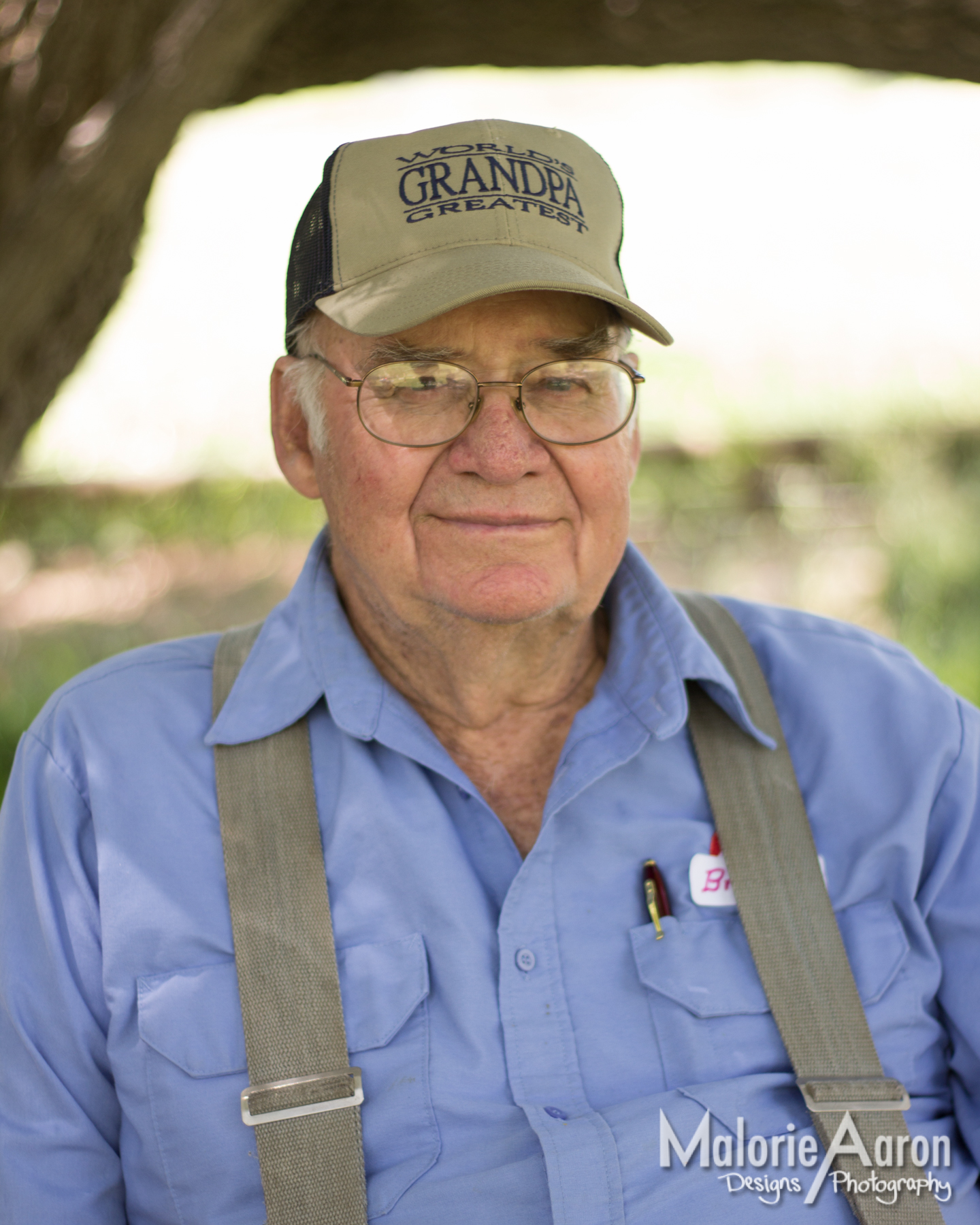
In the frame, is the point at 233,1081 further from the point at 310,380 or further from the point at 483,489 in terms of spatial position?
the point at 310,380

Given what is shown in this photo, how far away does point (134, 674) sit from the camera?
167 centimetres

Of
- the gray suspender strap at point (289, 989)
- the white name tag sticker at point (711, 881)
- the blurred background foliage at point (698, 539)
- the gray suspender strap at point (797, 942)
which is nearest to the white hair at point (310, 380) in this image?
the gray suspender strap at point (289, 989)

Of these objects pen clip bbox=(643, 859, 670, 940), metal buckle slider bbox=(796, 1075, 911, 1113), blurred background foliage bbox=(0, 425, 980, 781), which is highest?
blurred background foliage bbox=(0, 425, 980, 781)

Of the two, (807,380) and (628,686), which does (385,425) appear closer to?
(628,686)

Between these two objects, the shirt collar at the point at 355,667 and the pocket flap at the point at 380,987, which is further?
the shirt collar at the point at 355,667

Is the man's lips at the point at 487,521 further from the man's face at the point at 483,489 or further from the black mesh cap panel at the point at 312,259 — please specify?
the black mesh cap panel at the point at 312,259

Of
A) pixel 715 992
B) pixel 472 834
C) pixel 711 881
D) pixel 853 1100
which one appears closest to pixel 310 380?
pixel 472 834

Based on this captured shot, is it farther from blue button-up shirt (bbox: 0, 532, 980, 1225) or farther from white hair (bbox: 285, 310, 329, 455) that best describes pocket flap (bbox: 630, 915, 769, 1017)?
white hair (bbox: 285, 310, 329, 455)

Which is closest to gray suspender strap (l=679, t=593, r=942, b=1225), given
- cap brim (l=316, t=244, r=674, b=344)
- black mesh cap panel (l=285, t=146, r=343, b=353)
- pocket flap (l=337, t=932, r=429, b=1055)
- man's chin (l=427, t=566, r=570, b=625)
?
man's chin (l=427, t=566, r=570, b=625)

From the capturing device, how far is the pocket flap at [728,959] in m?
1.49

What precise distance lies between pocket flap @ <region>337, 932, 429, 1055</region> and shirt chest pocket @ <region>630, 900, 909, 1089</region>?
12.5 inches

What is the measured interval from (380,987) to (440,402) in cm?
83

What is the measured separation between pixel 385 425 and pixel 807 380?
5795 mm

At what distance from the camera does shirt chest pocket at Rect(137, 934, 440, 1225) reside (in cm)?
137
